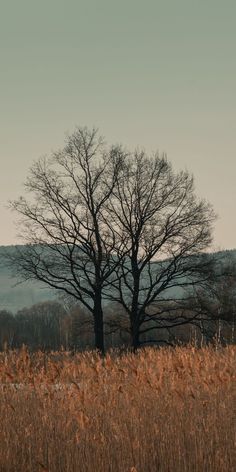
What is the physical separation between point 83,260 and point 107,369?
20.4 metres

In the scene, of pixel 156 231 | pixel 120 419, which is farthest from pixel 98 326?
pixel 120 419

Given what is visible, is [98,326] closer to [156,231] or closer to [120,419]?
[156,231]

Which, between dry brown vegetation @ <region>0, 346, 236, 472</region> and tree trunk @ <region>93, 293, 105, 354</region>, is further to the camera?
tree trunk @ <region>93, 293, 105, 354</region>

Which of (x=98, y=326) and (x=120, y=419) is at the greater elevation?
(x=98, y=326)

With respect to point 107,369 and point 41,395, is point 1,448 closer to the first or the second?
point 41,395

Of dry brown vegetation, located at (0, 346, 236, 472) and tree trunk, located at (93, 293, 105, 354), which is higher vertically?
tree trunk, located at (93, 293, 105, 354)

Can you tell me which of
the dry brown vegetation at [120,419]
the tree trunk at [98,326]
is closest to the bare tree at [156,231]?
the tree trunk at [98,326]

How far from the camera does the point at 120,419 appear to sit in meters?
7.79

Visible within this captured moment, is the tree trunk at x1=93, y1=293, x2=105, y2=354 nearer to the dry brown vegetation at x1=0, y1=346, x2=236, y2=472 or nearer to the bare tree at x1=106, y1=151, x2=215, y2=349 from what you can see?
the bare tree at x1=106, y1=151, x2=215, y2=349

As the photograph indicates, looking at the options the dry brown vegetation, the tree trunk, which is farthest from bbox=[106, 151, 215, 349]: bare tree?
the dry brown vegetation

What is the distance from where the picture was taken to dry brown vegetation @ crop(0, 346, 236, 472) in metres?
7.21

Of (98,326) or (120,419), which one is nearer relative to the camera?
(120,419)

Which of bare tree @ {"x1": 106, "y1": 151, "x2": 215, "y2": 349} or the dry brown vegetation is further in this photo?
bare tree @ {"x1": 106, "y1": 151, "x2": 215, "y2": 349}

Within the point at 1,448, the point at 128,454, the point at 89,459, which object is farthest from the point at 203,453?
the point at 1,448
